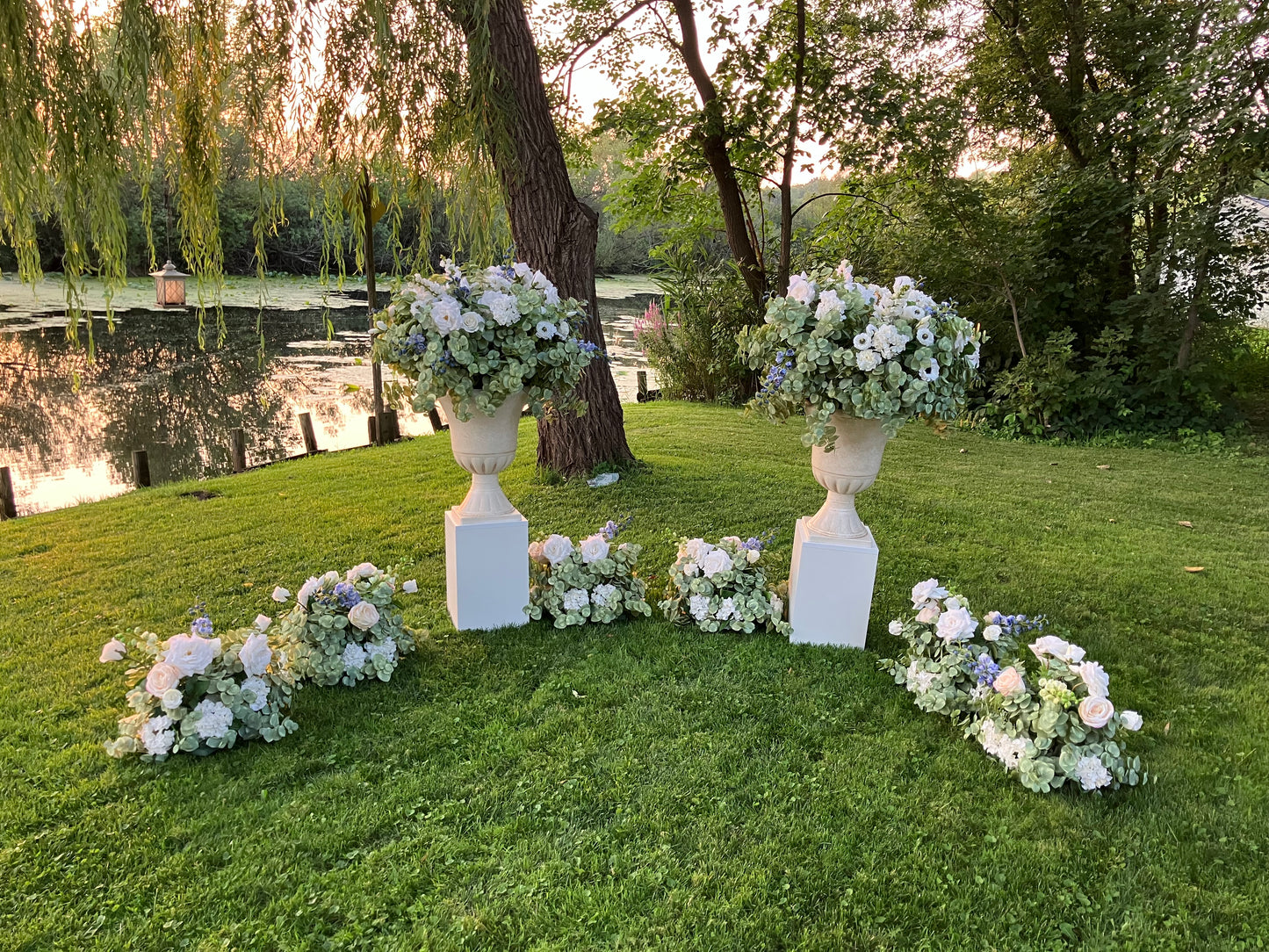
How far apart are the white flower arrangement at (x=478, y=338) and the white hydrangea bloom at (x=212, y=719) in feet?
3.86

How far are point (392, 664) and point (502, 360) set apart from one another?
4.02 ft

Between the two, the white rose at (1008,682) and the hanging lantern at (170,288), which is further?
the hanging lantern at (170,288)

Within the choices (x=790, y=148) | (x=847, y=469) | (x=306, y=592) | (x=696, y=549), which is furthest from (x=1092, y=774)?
(x=790, y=148)

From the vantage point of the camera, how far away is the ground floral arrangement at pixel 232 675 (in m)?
2.20

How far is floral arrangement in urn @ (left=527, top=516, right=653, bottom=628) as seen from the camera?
315 cm

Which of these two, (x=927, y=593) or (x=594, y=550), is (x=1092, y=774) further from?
(x=594, y=550)

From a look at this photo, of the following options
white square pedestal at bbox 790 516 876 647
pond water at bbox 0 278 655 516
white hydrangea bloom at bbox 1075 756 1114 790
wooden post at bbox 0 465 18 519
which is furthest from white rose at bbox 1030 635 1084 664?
wooden post at bbox 0 465 18 519

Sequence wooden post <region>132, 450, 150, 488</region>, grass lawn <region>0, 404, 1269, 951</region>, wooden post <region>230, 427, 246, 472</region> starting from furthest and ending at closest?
wooden post <region>230, 427, 246, 472</region>, wooden post <region>132, 450, 150, 488</region>, grass lawn <region>0, 404, 1269, 951</region>

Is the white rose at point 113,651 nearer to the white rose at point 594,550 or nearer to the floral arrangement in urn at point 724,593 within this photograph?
the white rose at point 594,550

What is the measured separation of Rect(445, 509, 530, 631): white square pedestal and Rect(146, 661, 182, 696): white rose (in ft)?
3.52

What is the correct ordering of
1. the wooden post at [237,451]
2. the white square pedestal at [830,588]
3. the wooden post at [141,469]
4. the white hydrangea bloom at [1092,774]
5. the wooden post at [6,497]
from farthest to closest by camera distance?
1. the wooden post at [237,451]
2. the wooden post at [141,469]
3. the wooden post at [6,497]
4. the white square pedestal at [830,588]
5. the white hydrangea bloom at [1092,774]

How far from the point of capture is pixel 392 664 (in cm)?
270

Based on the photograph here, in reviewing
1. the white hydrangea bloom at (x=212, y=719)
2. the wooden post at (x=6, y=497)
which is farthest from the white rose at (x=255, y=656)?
the wooden post at (x=6, y=497)

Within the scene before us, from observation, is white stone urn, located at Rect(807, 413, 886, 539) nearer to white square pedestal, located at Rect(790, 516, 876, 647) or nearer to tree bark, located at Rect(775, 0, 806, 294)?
white square pedestal, located at Rect(790, 516, 876, 647)
